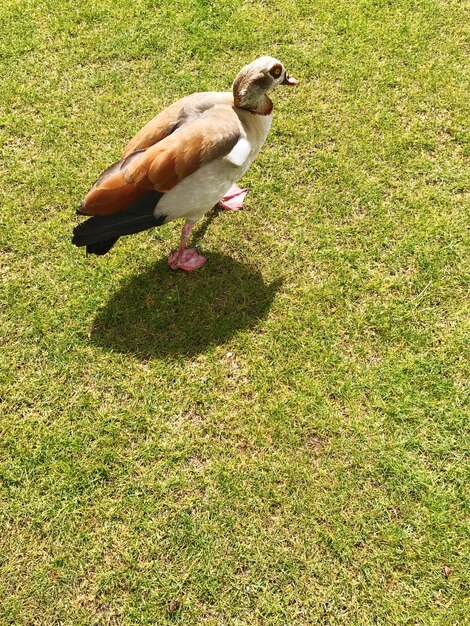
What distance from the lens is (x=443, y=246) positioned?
3.65 m

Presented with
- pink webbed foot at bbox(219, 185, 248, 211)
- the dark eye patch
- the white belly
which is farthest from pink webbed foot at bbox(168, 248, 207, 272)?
the dark eye patch

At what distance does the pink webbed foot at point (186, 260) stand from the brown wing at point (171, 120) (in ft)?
2.62

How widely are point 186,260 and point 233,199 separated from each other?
26.4 inches

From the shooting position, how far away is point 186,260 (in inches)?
138

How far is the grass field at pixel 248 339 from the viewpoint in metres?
2.64

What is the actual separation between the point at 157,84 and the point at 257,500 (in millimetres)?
3605

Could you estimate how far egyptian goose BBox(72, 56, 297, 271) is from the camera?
284 centimetres

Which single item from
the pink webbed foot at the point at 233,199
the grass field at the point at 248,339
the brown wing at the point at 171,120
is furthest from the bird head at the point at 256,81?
the grass field at the point at 248,339

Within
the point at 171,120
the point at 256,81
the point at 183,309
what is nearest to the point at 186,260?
the point at 183,309

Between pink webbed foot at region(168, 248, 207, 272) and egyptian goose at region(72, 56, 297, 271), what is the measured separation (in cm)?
43

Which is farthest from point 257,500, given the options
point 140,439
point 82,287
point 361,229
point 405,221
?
point 405,221

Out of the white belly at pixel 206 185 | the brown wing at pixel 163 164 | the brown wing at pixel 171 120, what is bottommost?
the white belly at pixel 206 185

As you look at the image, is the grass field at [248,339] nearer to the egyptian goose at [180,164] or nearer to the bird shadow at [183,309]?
the bird shadow at [183,309]

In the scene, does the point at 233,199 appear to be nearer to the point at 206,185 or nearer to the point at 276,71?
the point at 206,185
